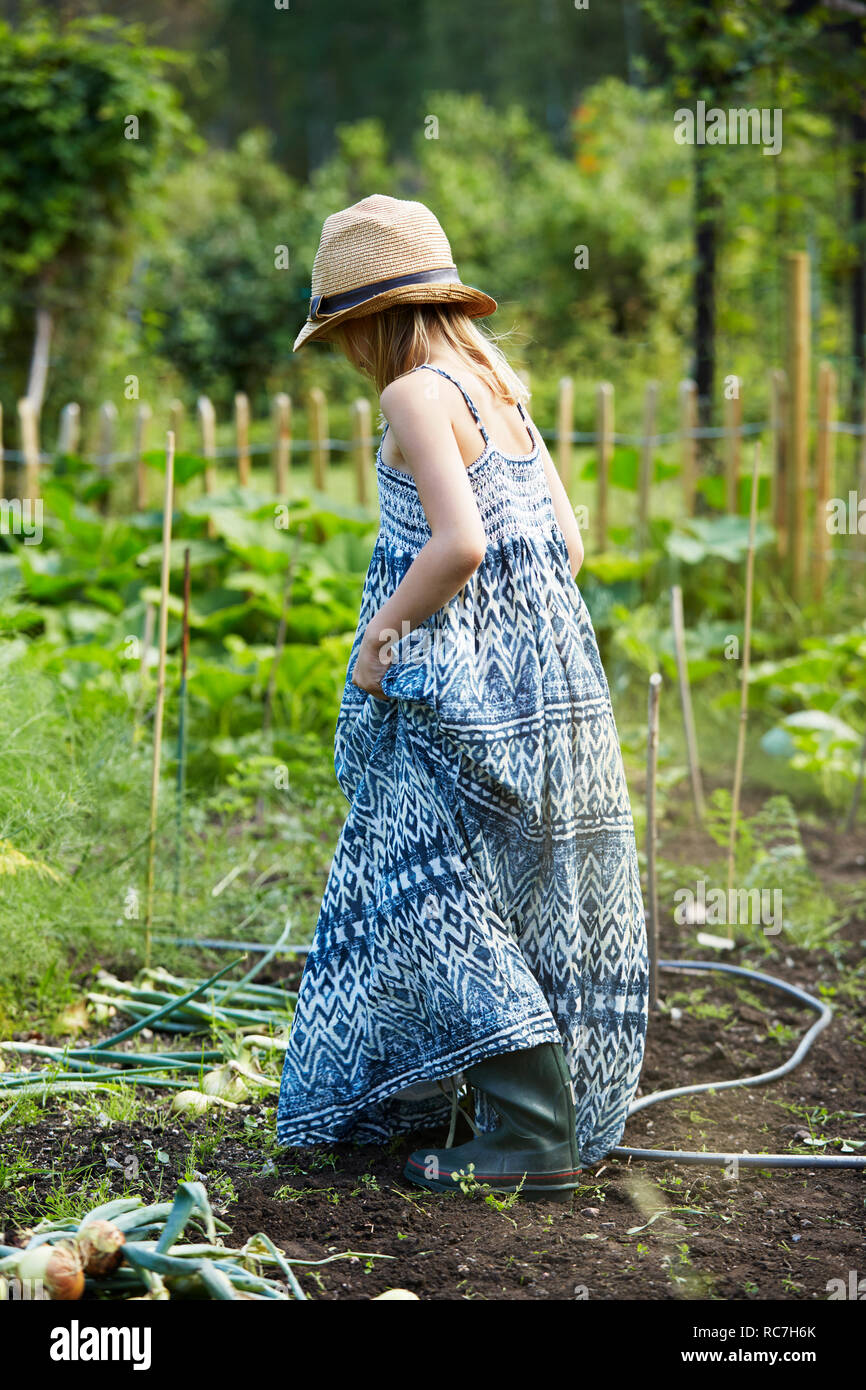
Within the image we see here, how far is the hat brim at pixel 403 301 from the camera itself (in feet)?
6.62

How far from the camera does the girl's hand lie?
2.07m

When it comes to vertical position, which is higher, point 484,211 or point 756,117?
point 484,211

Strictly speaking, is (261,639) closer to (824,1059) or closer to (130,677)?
(130,677)

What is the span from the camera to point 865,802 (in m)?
4.51

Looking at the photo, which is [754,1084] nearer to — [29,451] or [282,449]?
[282,449]

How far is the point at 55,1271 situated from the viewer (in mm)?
1642

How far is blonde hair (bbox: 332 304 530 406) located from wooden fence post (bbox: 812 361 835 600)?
419 centimetres

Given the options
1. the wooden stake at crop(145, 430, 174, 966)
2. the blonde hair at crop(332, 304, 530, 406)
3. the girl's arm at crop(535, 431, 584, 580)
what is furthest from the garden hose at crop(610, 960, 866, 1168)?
the blonde hair at crop(332, 304, 530, 406)

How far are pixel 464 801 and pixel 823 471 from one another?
4480 mm

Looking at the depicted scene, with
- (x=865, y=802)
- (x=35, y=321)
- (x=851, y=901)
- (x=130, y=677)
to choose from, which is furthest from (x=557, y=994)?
(x=35, y=321)

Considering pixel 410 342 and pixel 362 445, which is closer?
pixel 410 342

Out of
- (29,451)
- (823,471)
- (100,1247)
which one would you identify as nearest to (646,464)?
(823,471)

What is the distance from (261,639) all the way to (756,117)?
4.17 meters

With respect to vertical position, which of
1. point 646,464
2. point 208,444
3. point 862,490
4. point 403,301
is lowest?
point 403,301
